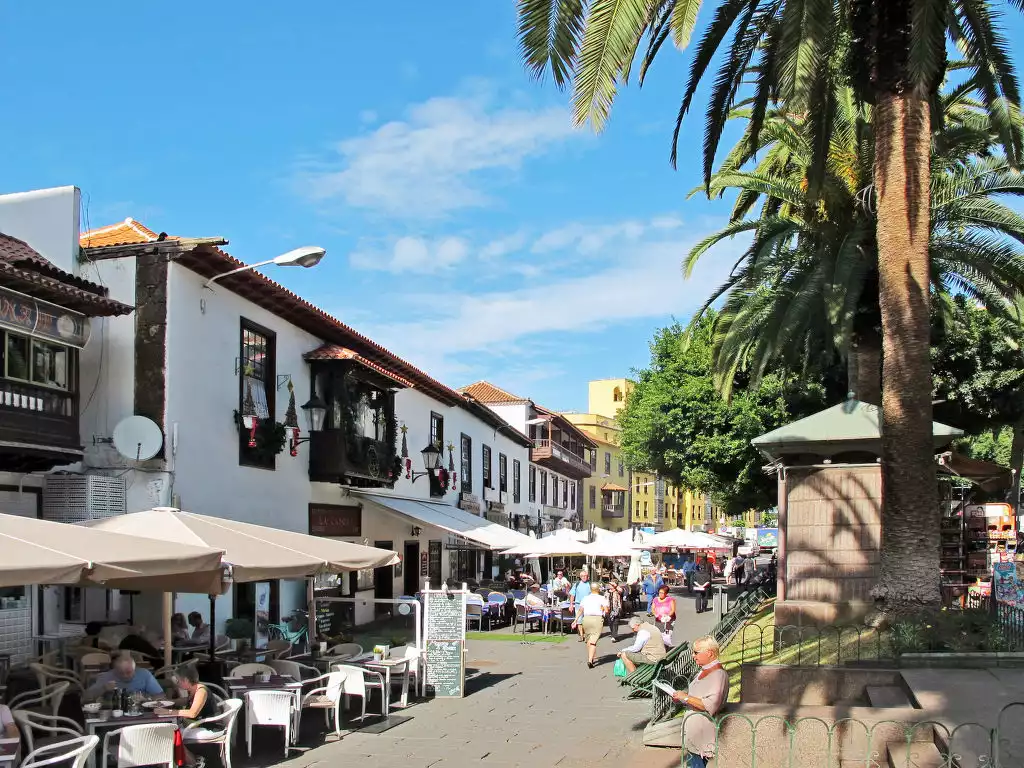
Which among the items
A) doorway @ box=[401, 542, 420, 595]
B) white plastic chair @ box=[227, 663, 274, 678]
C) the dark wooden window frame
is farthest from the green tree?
white plastic chair @ box=[227, 663, 274, 678]

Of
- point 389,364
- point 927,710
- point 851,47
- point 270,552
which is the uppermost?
point 851,47

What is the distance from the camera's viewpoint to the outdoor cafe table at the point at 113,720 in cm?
920

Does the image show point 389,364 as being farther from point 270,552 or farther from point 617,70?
point 617,70

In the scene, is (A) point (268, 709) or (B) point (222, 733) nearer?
(B) point (222, 733)

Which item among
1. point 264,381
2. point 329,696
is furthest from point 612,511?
point 329,696

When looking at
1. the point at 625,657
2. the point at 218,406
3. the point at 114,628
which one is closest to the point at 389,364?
the point at 218,406

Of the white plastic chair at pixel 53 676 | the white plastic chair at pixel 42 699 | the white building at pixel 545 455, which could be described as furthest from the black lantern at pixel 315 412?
the white building at pixel 545 455

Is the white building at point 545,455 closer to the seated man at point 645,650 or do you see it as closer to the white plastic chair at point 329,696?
the seated man at point 645,650

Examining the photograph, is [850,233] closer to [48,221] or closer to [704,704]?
[704,704]

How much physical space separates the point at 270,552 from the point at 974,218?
12.5 metres

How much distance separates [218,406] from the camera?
18312 mm

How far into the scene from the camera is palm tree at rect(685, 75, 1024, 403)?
16.4 m

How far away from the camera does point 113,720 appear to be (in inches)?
367

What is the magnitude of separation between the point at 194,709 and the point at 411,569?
21.2 m
